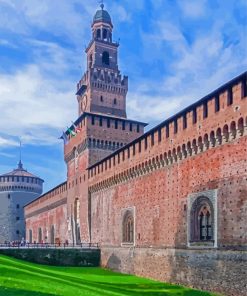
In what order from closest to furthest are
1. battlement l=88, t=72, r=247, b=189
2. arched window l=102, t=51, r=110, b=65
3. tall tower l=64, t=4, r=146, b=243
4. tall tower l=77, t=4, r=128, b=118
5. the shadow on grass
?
the shadow on grass
battlement l=88, t=72, r=247, b=189
tall tower l=64, t=4, r=146, b=243
tall tower l=77, t=4, r=128, b=118
arched window l=102, t=51, r=110, b=65

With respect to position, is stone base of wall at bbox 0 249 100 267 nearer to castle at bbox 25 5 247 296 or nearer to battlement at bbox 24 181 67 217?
castle at bbox 25 5 247 296

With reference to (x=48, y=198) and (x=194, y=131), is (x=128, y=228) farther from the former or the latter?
(x=48, y=198)

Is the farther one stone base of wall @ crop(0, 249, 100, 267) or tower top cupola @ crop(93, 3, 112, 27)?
tower top cupola @ crop(93, 3, 112, 27)

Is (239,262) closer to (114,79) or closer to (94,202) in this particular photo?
(94,202)

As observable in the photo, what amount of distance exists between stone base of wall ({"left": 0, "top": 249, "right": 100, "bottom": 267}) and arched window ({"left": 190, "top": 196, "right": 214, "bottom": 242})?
40.2 ft

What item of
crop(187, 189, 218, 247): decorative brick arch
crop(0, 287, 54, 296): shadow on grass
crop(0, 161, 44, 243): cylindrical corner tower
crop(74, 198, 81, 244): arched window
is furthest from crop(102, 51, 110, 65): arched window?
crop(0, 287, 54, 296): shadow on grass

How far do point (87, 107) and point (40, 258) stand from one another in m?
14.6

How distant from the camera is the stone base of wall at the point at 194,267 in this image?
15.1 meters

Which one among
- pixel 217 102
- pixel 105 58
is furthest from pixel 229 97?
pixel 105 58

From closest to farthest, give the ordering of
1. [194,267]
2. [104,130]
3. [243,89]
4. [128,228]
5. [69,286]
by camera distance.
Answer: [69,286], [243,89], [194,267], [128,228], [104,130]

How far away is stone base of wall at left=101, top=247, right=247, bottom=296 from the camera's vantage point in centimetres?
1508

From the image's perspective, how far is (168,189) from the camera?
67.5 feet

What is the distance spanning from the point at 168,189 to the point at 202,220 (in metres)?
3.18

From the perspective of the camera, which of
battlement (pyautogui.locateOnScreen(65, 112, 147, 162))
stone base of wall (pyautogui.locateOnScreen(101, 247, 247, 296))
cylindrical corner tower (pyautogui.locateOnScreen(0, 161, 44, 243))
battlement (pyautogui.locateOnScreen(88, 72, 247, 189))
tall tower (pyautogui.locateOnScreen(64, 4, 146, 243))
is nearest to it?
stone base of wall (pyautogui.locateOnScreen(101, 247, 247, 296))
